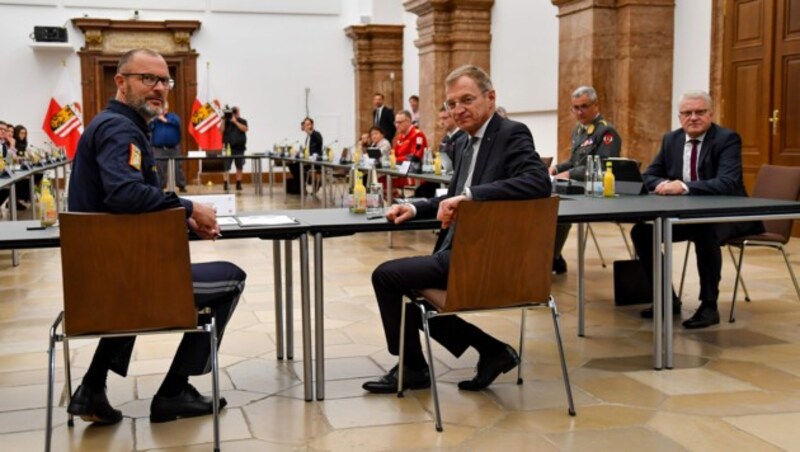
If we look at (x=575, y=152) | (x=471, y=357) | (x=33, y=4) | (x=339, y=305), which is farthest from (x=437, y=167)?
(x=33, y=4)

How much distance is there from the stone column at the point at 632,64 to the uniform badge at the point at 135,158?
6.57 m

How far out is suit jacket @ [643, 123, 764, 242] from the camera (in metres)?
4.76

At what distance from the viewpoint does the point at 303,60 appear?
58.8ft

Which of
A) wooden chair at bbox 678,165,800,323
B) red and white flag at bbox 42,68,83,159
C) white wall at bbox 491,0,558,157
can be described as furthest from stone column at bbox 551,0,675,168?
red and white flag at bbox 42,68,83,159

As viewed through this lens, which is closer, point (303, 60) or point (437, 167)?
point (437, 167)

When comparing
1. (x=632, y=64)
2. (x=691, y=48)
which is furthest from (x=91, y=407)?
(x=691, y=48)

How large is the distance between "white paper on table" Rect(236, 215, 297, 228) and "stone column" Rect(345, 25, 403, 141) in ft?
45.6

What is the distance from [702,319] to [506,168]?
1868mm

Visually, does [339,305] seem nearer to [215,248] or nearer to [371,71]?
[215,248]

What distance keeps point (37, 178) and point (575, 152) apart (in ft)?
24.0

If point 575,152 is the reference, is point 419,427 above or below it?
below

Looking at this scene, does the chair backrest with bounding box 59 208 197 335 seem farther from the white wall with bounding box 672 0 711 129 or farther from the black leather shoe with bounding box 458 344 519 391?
the white wall with bounding box 672 0 711 129

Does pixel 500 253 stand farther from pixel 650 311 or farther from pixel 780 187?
pixel 780 187

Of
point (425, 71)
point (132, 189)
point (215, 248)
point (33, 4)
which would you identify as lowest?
point (215, 248)
